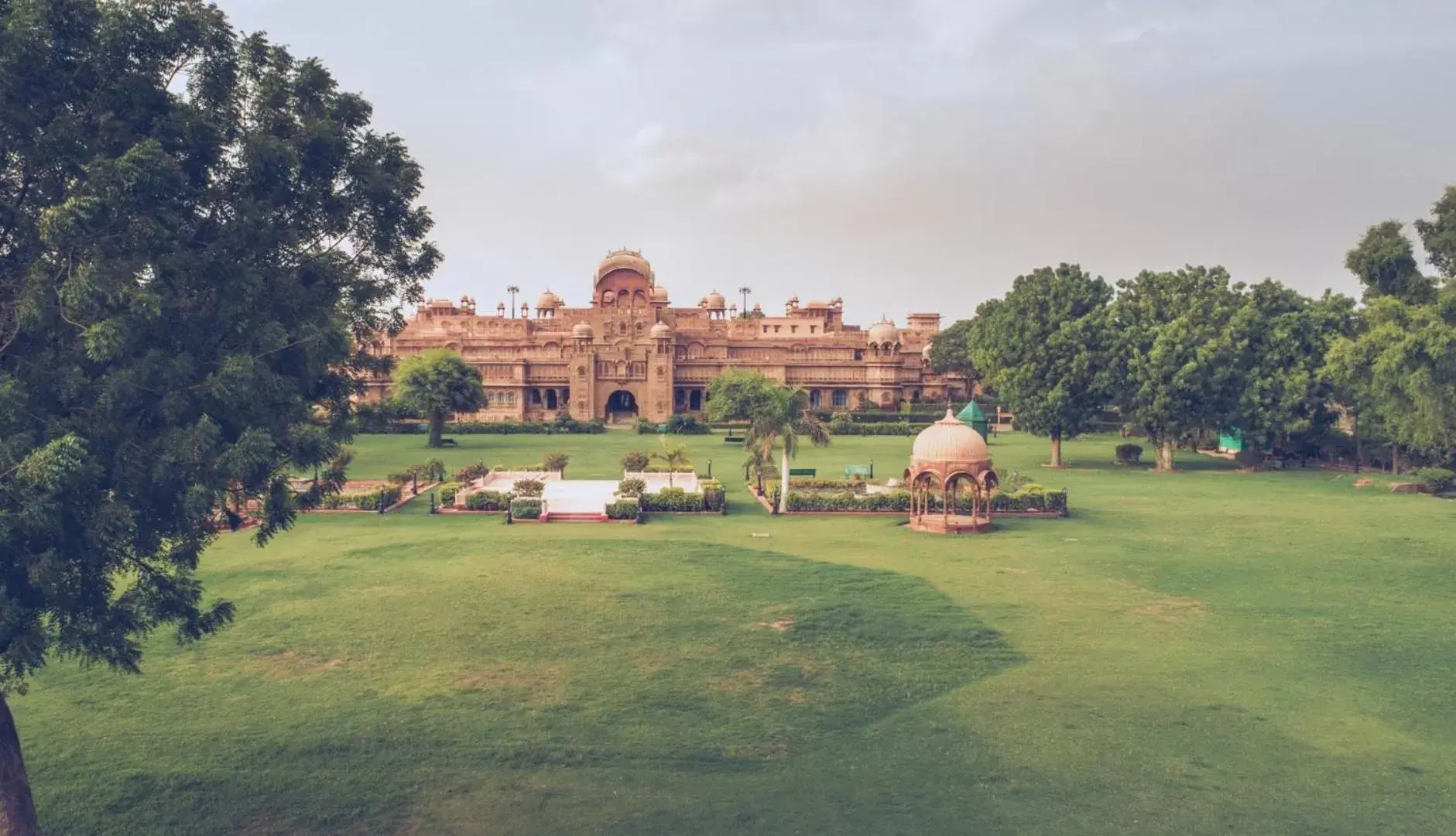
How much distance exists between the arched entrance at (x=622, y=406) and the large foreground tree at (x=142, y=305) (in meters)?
80.4

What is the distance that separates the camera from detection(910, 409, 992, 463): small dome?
33.0 meters

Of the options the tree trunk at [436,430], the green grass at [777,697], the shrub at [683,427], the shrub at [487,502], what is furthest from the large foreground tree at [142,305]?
the shrub at [683,427]

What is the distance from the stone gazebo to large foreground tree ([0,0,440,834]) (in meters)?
23.7

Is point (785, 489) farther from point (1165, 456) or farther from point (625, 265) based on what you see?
point (625, 265)

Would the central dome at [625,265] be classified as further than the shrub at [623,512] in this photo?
Yes

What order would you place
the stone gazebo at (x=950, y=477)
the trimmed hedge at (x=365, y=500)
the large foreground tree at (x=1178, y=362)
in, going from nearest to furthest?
the stone gazebo at (x=950, y=477), the trimmed hedge at (x=365, y=500), the large foreground tree at (x=1178, y=362)

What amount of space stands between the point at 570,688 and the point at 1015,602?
1099 centimetres

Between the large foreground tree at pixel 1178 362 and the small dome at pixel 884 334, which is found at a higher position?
the small dome at pixel 884 334

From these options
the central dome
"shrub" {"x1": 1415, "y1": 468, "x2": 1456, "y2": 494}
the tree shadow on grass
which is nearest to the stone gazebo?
the tree shadow on grass

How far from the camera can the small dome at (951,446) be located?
1298 inches

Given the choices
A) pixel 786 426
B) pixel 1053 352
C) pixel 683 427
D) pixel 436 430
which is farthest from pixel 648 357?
pixel 786 426

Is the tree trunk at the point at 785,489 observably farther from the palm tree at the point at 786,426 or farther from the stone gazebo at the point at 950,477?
the stone gazebo at the point at 950,477

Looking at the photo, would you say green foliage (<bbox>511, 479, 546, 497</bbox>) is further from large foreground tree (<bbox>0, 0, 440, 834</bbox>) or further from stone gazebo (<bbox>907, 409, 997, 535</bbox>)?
large foreground tree (<bbox>0, 0, 440, 834</bbox>)

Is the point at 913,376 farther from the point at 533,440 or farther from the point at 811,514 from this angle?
the point at 811,514
